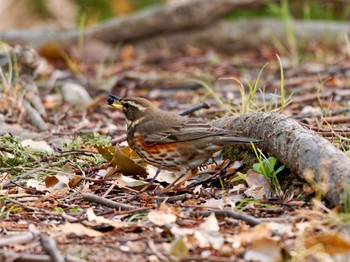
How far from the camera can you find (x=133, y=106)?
5738 mm

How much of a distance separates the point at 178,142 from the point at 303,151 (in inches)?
45.0

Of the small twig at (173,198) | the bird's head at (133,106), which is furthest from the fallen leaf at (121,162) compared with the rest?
the small twig at (173,198)

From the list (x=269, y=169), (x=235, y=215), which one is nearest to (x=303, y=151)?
(x=269, y=169)

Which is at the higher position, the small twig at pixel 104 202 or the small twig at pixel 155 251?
the small twig at pixel 155 251

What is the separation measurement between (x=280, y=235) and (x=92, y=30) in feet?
28.5

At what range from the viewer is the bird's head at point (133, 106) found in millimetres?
5656

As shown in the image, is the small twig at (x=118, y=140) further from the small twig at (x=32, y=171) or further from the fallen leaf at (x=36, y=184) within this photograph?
the fallen leaf at (x=36, y=184)

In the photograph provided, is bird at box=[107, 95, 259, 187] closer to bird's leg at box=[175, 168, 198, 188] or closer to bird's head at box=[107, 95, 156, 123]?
bird's leg at box=[175, 168, 198, 188]

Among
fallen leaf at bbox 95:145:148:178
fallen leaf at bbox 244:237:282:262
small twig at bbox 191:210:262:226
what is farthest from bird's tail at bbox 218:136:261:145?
fallen leaf at bbox 244:237:282:262

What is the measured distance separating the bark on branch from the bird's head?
67cm

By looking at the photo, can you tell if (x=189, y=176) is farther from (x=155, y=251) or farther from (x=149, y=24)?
(x=149, y=24)

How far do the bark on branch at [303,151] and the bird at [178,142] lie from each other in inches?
8.0

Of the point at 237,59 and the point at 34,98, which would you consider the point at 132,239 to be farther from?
the point at 237,59

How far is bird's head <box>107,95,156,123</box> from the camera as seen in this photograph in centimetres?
566
